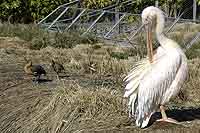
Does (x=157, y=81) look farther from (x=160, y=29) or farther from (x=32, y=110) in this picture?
(x=32, y=110)

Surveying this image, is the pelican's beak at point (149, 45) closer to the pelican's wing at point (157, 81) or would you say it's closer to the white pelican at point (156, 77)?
the white pelican at point (156, 77)

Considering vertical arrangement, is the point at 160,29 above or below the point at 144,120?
above

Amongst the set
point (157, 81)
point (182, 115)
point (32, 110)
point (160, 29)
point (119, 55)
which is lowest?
point (119, 55)

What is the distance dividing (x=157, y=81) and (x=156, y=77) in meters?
0.05

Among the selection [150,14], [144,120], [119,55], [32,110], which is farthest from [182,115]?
[119,55]

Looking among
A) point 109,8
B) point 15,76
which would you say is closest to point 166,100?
point 15,76

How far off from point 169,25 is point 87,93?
39.3ft

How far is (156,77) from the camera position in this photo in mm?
7156

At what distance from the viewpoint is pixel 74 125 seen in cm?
762

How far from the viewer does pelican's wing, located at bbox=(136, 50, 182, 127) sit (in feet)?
23.3

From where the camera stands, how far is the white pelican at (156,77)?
7148 millimetres

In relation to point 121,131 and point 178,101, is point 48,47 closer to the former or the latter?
point 178,101

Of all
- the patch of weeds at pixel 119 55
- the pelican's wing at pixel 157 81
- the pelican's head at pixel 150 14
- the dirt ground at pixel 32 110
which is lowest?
the patch of weeds at pixel 119 55

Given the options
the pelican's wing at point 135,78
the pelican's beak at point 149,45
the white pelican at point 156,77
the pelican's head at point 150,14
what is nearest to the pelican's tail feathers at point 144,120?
the white pelican at point 156,77
